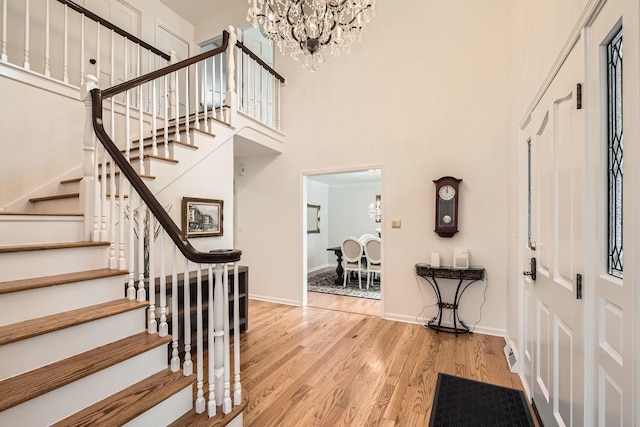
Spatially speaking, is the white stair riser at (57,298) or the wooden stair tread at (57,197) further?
the wooden stair tread at (57,197)

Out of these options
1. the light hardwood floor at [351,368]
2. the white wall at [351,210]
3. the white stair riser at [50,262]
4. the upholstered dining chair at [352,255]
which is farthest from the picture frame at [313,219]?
the white stair riser at [50,262]

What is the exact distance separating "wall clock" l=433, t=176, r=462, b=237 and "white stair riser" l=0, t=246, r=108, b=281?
10.5 feet

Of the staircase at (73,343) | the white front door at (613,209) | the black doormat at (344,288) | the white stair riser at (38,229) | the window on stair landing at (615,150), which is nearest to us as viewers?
the white front door at (613,209)

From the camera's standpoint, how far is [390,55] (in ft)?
12.6

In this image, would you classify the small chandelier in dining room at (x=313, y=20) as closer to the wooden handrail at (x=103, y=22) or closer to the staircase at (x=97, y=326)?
the staircase at (x=97, y=326)

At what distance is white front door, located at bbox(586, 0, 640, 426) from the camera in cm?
92

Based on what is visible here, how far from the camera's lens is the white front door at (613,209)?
0.92 metres

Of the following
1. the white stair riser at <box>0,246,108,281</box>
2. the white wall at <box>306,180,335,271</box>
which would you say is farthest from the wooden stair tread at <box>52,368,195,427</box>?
the white wall at <box>306,180,335,271</box>

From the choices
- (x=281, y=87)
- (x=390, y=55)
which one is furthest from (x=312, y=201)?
(x=390, y=55)

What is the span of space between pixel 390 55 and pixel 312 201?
438 centimetres

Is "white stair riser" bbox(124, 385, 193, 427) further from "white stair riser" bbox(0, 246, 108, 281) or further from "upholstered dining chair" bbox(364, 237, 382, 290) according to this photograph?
"upholstered dining chair" bbox(364, 237, 382, 290)

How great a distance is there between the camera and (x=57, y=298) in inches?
60.0

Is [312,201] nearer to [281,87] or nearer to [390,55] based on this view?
[281,87]

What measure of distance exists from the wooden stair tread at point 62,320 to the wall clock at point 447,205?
9.86ft
